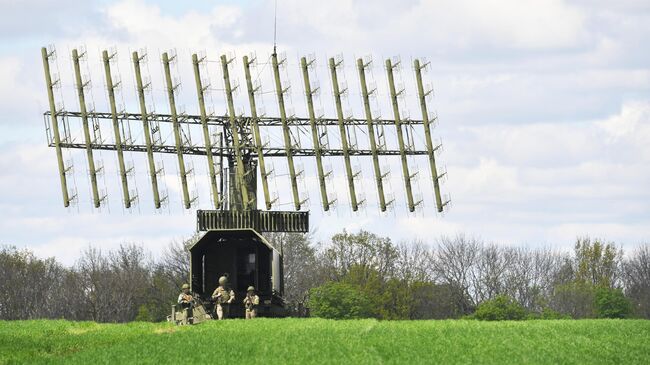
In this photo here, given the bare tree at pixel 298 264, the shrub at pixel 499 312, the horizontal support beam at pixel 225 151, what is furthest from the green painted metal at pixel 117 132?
the bare tree at pixel 298 264

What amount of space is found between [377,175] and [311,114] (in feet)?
14.0

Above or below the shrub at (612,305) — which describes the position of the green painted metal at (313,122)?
above

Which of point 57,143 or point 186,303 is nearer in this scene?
point 186,303

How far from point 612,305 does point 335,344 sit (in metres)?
83.9

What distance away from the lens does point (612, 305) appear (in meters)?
121

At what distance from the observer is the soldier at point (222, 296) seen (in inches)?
2422

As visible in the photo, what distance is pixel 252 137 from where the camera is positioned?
2815 inches

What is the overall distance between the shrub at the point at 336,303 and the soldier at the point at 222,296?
128 feet

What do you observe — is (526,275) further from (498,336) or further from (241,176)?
(498,336)

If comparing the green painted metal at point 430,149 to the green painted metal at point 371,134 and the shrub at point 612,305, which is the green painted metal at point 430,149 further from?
the shrub at point 612,305

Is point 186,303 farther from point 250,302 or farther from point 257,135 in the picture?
point 257,135

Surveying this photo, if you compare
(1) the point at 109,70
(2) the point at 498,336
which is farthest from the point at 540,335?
(1) the point at 109,70

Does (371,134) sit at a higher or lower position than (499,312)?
higher

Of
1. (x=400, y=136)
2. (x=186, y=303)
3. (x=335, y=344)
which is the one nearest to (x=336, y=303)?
(x=400, y=136)
